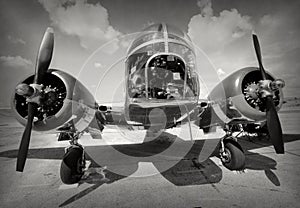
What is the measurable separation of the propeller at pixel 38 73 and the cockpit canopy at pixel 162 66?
7.18 ft

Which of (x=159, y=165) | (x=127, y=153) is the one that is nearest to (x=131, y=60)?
→ (x=159, y=165)

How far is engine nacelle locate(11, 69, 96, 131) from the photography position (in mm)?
4203

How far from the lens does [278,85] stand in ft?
13.6

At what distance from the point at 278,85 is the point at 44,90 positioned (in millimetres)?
5222

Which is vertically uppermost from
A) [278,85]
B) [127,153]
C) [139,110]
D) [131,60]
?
[131,60]

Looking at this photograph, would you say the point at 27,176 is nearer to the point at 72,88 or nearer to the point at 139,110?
the point at 72,88

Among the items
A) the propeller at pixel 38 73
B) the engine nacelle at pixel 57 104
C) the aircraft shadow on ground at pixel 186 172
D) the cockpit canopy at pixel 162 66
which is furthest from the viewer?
the cockpit canopy at pixel 162 66

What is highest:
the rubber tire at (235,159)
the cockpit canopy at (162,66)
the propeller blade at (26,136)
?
the cockpit canopy at (162,66)

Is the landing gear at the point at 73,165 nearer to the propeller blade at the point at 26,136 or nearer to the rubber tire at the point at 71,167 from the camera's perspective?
the rubber tire at the point at 71,167

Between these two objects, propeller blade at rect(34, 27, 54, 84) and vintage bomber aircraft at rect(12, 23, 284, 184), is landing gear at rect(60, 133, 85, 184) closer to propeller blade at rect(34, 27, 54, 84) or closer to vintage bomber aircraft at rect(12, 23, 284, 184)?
vintage bomber aircraft at rect(12, 23, 284, 184)

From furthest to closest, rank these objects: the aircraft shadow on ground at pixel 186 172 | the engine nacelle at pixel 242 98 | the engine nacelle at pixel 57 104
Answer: the engine nacelle at pixel 242 98
the aircraft shadow on ground at pixel 186 172
the engine nacelle at pixel 57 104

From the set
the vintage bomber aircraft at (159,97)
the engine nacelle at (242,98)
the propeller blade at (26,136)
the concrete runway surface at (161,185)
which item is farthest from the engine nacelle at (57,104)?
the engine nacelle at (242,98)

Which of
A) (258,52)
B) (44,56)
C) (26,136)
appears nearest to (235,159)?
(258,52)

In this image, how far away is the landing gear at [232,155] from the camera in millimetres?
4785
